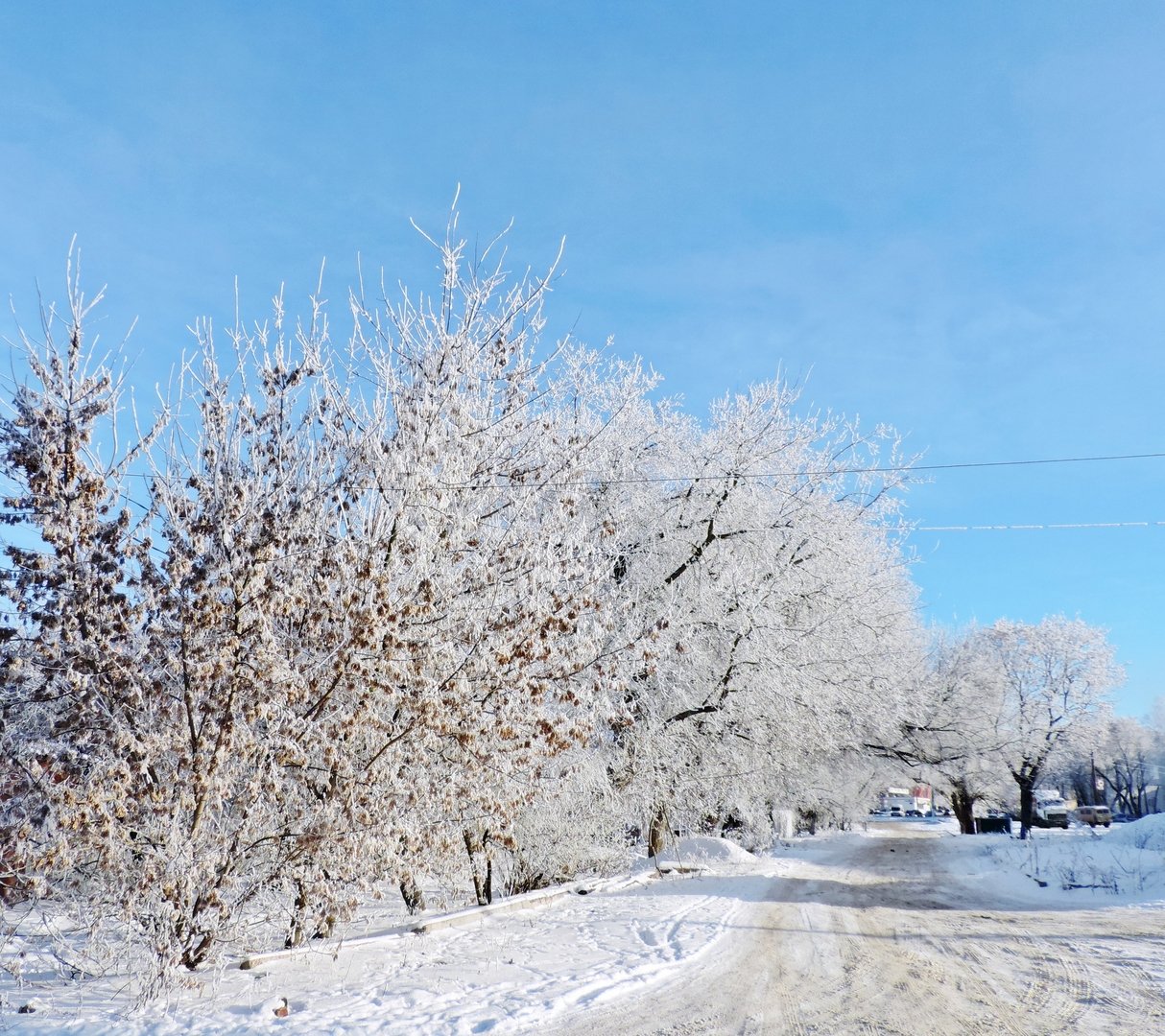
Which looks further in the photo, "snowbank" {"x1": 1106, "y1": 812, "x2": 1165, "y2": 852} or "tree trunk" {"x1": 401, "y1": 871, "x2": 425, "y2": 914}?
"snowbank" {"x1": 1106, "y1": 812, "x2": 1165, "y2": 852}

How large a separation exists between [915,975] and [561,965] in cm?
331

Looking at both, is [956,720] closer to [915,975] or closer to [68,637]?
[915,975]

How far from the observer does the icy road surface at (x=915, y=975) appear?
248 inches

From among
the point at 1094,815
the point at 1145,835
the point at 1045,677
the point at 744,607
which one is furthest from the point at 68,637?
the point at 1094,815

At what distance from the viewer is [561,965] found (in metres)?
7.99

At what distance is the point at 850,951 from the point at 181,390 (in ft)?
29.2

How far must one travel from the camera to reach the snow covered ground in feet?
20.1

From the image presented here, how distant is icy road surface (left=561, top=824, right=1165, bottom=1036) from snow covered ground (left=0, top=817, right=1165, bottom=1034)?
5 cm

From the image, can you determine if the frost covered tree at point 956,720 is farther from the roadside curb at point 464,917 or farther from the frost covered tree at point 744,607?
the roadside curb at point 464,917

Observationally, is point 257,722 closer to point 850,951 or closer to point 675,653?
point 850,951

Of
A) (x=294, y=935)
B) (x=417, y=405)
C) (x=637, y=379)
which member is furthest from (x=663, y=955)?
(x=637, y=379)

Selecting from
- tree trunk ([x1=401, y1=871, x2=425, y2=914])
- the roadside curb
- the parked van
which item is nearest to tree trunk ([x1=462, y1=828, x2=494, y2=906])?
the roadside curb

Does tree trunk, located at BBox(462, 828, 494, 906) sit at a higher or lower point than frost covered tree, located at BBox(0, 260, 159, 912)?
lower

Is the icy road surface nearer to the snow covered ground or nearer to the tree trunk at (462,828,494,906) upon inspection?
the snow covered ground
